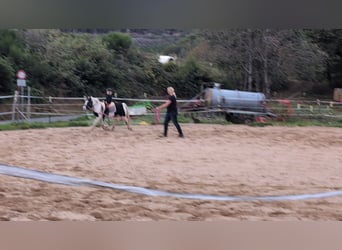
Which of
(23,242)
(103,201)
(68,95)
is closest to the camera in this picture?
(23,242)

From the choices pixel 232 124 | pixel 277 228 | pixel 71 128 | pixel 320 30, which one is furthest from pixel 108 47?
pixel 277 228

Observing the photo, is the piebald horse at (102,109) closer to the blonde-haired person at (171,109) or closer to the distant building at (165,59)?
the blonde-haired person at (171,109)

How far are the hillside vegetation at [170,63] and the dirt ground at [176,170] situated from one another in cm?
33

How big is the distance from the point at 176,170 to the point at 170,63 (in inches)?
33.0

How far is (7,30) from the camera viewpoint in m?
3.32

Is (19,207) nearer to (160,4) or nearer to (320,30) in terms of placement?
(160,4)

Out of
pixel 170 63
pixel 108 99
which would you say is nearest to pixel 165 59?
pixel 170 63

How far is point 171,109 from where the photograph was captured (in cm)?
344

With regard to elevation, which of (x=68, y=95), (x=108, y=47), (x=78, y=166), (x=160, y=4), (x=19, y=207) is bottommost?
(x=19, y=207)

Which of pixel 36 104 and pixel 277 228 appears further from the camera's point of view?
pixel 36 104

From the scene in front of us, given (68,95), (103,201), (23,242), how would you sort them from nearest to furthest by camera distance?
(23,242)
(103,201)
(68,95)

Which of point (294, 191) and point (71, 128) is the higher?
point (71, 128)

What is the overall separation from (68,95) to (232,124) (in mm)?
1305

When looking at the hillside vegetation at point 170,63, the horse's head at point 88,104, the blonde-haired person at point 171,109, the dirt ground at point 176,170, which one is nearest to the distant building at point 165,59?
the hillside vegetation at point 170,63
